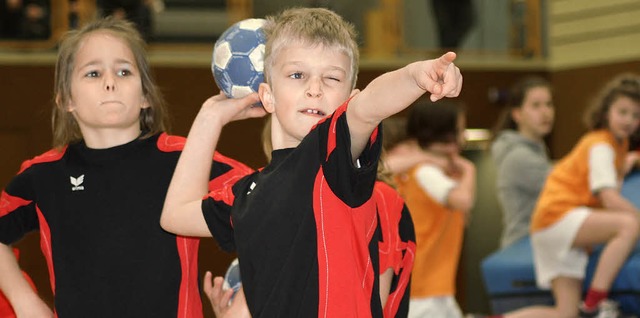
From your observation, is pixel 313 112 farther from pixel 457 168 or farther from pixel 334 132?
pixel 457 168

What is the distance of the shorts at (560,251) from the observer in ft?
21.7

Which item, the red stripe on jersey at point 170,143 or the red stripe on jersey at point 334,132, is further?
the red stripe on jersey at point 170,143

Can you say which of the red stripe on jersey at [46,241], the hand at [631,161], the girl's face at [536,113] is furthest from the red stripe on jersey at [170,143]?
the hand at [631,161]

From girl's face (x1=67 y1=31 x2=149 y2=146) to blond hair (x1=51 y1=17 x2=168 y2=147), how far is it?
25 mm

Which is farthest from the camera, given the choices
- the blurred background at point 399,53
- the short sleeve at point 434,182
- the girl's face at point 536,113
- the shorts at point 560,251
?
the blurred background at point 399,53

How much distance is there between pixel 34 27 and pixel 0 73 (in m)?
0.55

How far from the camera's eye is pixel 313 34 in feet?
7.73

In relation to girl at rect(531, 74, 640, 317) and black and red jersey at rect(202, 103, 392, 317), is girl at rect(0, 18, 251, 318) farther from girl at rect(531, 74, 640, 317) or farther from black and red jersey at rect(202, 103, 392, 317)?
girl at rect(531, 74, 640, 317)

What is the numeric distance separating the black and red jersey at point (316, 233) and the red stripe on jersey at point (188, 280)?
694 mm

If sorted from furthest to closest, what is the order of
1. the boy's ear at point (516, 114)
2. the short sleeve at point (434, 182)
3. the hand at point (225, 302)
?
the boy's ear at point (516, 114), the short sleeve at point (434, 182), the hand at point (225, 302)

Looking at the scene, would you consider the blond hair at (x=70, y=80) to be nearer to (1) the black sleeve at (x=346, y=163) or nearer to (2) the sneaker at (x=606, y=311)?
(1) the black sleeve at (x=346, y=163)

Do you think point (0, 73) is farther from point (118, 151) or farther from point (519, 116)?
point (118, 151)

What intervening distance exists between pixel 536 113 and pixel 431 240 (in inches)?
60.4

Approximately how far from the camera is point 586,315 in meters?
6.55
